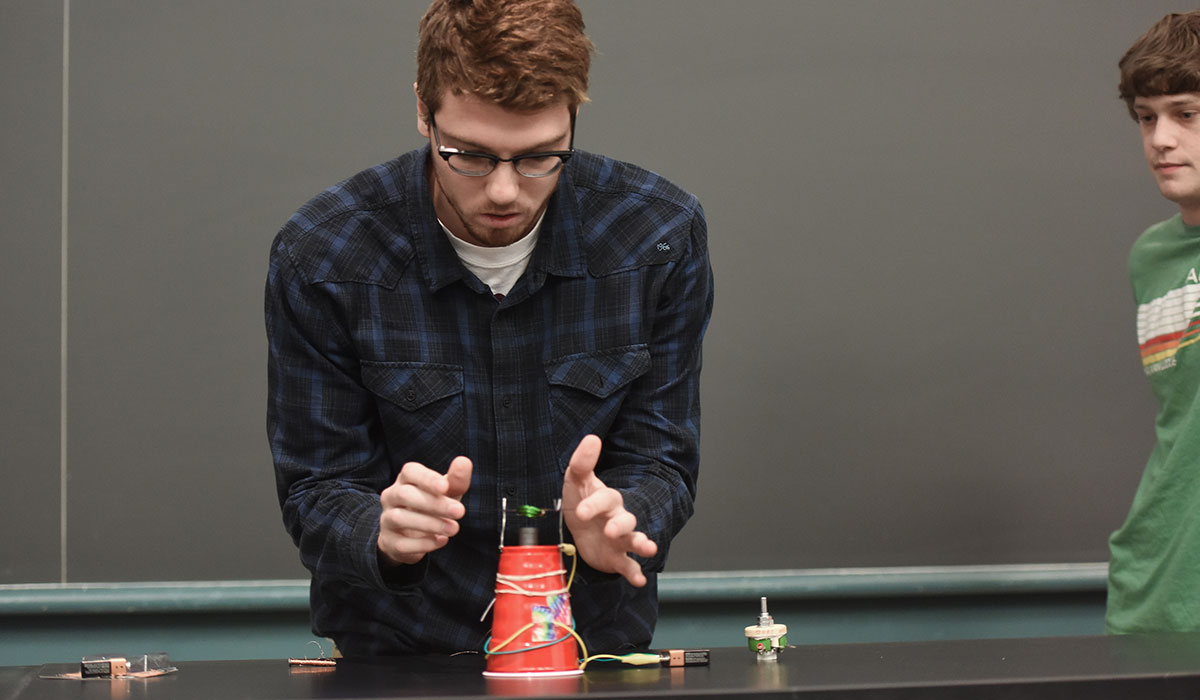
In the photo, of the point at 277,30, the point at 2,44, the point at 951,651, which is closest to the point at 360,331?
the point at 951,651

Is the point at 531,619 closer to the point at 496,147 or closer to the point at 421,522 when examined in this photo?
the point at 421,522

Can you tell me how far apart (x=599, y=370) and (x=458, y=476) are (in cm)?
44

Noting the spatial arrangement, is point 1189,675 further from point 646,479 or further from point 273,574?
point 273,574

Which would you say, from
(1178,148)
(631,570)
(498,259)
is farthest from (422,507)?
(1178,148)

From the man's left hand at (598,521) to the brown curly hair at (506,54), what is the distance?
44 centimetres

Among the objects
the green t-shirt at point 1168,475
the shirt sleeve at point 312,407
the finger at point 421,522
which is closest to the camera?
the finger at point 421,522

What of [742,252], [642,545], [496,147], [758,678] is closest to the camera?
[758,678]

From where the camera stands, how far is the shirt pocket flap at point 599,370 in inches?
67.4

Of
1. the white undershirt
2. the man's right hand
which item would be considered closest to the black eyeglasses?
the white undershirt

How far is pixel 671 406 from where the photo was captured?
1748 mm

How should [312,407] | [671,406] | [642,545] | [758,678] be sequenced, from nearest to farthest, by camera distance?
[758,678] < [642,545] < [312,407] < [671,406]

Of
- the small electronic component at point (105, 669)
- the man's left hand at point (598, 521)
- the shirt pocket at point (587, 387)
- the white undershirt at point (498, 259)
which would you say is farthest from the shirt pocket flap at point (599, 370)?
the small electronic component at point (105, 669)

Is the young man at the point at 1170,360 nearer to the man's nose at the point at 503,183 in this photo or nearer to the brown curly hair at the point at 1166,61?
the brown curly hair at the point at 1166,61

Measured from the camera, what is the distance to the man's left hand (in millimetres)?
1374
